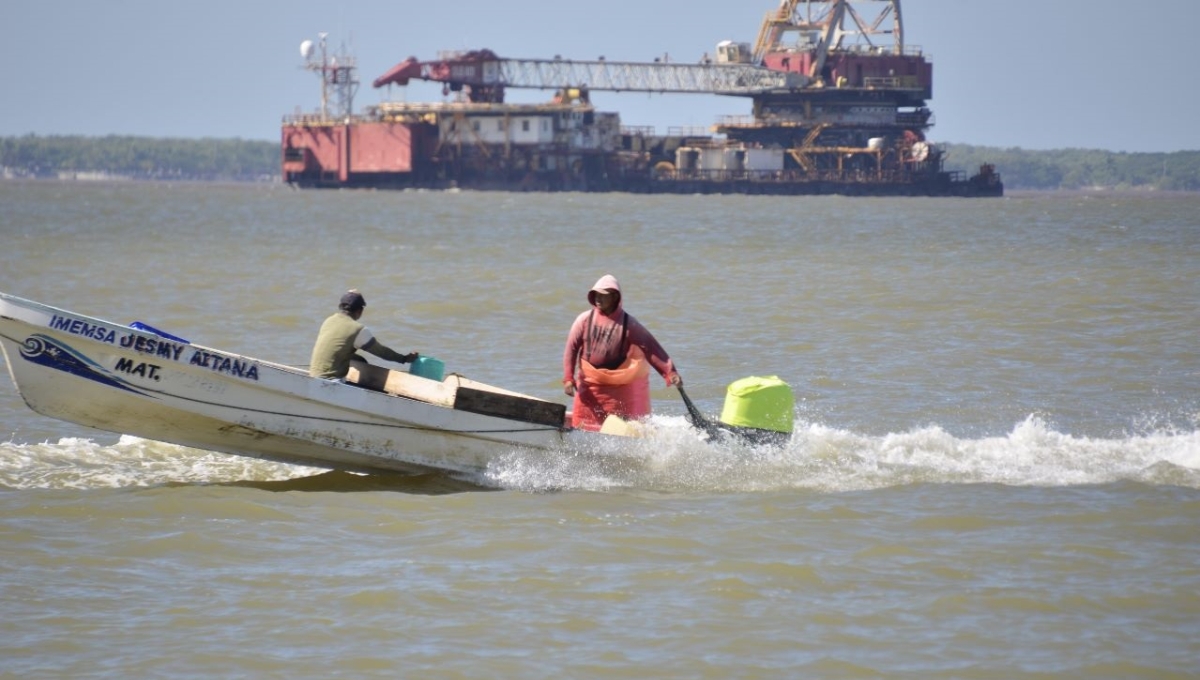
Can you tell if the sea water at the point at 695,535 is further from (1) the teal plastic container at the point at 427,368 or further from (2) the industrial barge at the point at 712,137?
(2) the industrial barge at the point at 712,137

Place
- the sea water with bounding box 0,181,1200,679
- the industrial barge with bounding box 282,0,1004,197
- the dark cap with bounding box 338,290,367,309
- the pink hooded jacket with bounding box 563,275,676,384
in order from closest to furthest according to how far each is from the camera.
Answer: the sea water with bounding box 0,181,1200,679
the dark cap with bounding box 338,290,367,309
the pink hooded jacket with bounding box 563,275,676,384
the industrial barge with bounding box 282,0,1004,197

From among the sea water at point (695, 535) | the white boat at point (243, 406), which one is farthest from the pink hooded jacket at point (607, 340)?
the sea water at point (695, 535)

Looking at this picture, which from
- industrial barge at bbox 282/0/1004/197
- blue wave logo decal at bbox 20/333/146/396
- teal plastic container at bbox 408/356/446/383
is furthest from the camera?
industrial barge at bbox 282/0/1004/197

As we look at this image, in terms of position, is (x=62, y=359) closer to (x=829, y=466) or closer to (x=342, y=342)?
(x=342, y=342)

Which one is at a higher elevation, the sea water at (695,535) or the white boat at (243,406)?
the white boat at (243,406)

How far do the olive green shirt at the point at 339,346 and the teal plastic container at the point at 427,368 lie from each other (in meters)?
1.02

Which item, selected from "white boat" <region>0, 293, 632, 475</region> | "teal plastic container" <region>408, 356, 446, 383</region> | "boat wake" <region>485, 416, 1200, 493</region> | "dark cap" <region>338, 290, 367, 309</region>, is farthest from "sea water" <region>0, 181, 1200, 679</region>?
"dark cap" <region>338, 290, 367, 309</region>

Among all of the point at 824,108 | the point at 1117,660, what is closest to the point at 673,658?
the point at 1117,660

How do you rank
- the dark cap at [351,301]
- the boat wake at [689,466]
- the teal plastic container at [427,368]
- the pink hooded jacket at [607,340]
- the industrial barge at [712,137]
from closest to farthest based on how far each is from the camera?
the dark cap at [351,301] < the pink hooded jacket at [607,340] < the boat wake at [689,466] < the teal plastic container at [427,368] < the industrial barge at [712,137]

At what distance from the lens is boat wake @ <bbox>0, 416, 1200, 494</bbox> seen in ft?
40.8

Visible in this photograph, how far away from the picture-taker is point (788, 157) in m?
108

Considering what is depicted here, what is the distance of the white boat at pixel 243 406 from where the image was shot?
11.9 meters

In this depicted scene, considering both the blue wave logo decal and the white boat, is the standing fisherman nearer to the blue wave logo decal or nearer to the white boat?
the white boat

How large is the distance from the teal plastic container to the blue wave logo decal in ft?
8.39
